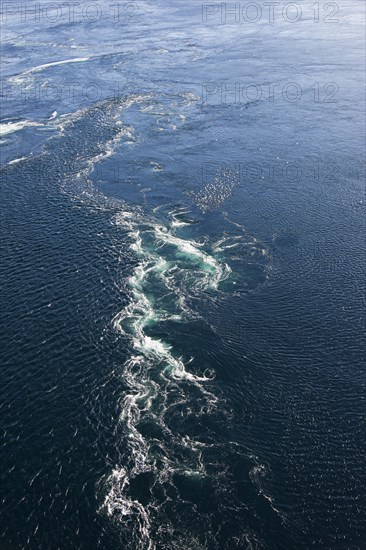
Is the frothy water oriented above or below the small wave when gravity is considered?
below

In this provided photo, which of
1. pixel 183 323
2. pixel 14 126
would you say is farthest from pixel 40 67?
pixel 183 323

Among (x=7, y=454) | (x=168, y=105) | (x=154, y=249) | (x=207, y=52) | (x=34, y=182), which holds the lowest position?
(x=7, y=454)

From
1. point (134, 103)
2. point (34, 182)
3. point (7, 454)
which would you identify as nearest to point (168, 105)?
point (134, 103)

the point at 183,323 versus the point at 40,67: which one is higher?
the point at 40,67

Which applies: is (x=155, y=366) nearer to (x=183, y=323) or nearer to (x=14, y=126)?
(x=183, y=323)

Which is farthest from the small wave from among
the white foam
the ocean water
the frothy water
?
the frothy water

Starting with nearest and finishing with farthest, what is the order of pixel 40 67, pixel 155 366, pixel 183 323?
1. pixel 155 366
2. pixel 183 323
3. pixel 40 67

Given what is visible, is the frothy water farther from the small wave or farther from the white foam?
the small wave

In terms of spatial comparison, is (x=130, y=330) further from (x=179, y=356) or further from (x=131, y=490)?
(x=131, y=490)

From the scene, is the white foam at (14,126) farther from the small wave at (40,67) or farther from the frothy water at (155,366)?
the frothy water at (155,366)
